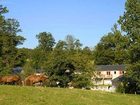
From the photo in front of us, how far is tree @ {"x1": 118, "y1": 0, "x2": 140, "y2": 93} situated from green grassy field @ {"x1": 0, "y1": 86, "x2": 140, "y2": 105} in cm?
2266

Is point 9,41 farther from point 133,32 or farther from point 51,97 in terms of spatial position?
point 51,97

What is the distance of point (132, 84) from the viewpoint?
72125 millimetres

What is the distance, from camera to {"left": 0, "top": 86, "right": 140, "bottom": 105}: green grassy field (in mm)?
29875

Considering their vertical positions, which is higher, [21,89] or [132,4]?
[132,4]

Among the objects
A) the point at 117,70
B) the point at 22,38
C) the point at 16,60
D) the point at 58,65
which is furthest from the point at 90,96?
the point at 117,70

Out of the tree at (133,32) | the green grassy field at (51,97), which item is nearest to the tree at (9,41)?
Result: the tree at (133,32)

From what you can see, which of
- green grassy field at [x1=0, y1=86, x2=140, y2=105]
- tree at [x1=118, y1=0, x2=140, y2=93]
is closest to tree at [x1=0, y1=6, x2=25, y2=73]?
tree at [x1=118, y1=0, x2=140, y2=93]

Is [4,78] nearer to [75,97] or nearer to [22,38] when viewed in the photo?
[75,97]

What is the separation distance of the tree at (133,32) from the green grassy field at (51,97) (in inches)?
892

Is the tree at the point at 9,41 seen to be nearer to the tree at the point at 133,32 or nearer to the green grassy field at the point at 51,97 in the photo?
the tree at the point at 133,32

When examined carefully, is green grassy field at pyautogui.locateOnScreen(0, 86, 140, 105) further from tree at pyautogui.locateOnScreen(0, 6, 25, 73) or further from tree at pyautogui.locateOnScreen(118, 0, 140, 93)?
tree at pyautogui.locateOnScreen(0, 6, 25, 73)

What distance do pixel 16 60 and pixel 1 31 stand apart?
12199mm

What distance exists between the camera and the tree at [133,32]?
Answer: 198 ft

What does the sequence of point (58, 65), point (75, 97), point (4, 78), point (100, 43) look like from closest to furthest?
point (75, 97) → point (4, 78) → point (58, 65) → point (100, 43)
